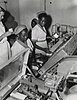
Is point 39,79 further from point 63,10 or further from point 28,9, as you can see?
point 28,9

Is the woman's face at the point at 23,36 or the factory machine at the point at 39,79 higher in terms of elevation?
the woman's face at the point at 23,36

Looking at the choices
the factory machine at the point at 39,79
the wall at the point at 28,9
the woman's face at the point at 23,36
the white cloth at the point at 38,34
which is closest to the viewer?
the factory machine at the point at 39,79

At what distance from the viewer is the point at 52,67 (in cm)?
137

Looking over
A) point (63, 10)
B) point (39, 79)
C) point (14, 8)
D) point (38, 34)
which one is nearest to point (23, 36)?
point (38, 34)

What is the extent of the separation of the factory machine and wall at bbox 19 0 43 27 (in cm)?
247

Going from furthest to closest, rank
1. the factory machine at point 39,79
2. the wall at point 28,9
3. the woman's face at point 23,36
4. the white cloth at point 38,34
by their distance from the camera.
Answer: the wall at point 28,9
the white cloth at point 38,34
the woman's face at point 23,36
the factory machine at point 39,79

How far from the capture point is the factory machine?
1265 millimetres

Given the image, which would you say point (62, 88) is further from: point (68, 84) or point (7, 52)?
point (7, 52)

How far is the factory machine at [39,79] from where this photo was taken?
126 cm

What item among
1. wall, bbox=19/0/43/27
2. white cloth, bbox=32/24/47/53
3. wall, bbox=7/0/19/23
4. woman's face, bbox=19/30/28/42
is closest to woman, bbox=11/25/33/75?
woman's face, bbox=19/30/28/42

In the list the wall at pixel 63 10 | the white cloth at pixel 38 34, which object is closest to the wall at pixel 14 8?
the wall at pixel 63 10

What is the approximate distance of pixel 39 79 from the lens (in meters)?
1.37

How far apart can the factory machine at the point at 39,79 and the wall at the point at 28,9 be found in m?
2.47

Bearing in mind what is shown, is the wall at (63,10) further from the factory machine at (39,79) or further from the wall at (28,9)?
the factory machine at (39,79)
